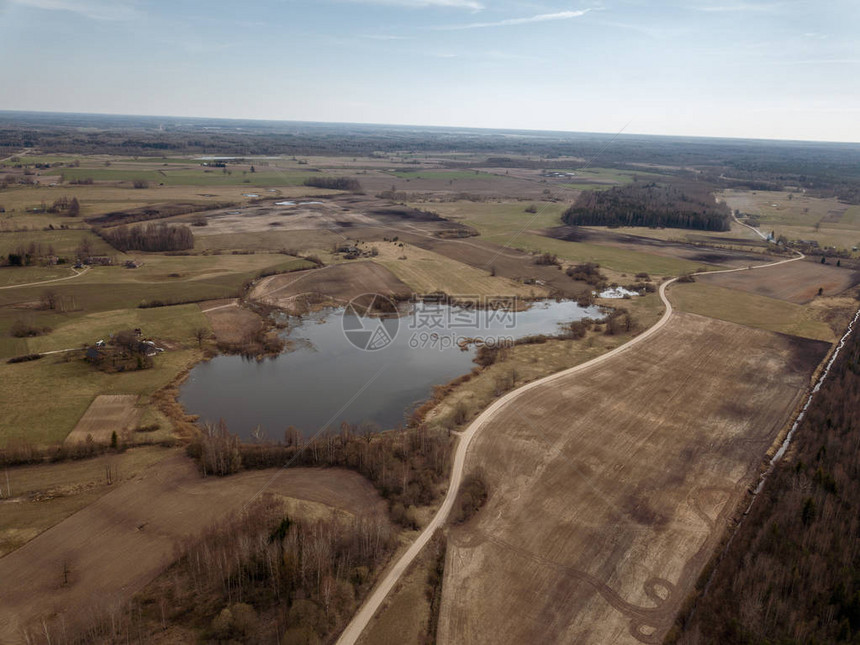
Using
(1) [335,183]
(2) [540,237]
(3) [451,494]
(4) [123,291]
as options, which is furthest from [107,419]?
(1) [335,183]

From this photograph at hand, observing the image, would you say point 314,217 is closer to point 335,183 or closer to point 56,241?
point 56,241

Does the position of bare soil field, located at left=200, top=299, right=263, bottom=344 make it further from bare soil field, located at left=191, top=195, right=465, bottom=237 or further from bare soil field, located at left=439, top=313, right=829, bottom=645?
bare soil field, located at left=191, top=195, right=465, bottom=237

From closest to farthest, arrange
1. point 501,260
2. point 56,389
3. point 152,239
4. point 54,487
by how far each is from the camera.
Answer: point 54,487 < point 56,389 < point 152,239 < point 501,260

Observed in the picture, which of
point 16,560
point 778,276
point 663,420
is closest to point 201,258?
point 16,560

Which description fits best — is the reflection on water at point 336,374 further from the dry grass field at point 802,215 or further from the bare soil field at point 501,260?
the dry grass field at point 802,215

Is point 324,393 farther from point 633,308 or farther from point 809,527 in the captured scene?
point 633,308

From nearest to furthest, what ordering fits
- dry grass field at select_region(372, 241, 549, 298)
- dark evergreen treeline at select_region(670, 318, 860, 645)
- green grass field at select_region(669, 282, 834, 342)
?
dark evergreen treeline at select_region(670, 318, 860, 645)
green grass field at select_region(669, 282, 834, 342)
dry grass field at select_region(372, 241, 549, 298)

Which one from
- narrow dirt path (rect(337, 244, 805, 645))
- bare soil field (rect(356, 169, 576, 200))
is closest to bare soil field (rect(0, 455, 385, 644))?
narrow dirt path (rect(337, 244, 805, 645))

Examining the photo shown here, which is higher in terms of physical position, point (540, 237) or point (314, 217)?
point (314, 217)
